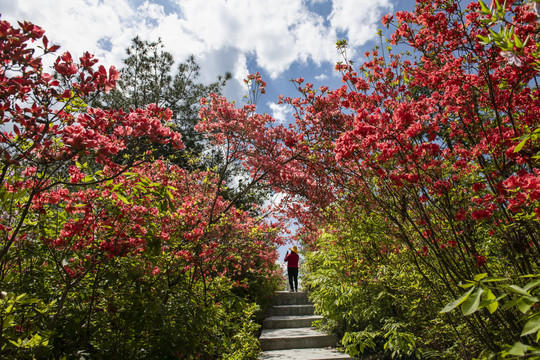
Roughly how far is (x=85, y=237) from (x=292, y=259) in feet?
25.7

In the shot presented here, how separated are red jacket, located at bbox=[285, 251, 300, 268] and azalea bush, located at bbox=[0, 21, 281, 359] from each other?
6.77 metres

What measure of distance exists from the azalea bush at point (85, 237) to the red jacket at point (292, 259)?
6.77 m

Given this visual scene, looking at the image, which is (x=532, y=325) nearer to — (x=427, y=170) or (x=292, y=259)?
(x=427, y=170)

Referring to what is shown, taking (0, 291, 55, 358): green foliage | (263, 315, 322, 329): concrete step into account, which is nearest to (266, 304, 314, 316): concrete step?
(263, 315, 322, 329): concrete step

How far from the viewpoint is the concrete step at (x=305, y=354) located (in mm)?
4587

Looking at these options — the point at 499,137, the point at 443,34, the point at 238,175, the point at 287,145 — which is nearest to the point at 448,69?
the point at 443,34

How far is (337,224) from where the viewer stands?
4.95 meters

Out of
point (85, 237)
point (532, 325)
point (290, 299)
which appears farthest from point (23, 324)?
point (290, 299)

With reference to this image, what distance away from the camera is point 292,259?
31.8ft

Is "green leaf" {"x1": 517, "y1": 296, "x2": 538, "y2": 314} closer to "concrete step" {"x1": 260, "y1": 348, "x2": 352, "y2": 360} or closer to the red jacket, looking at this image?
"concrete step" {"x1": 260, "y1": 348, "x2": 352, "y2": 360}

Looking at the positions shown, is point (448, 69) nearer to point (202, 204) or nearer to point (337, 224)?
point (337, 224)

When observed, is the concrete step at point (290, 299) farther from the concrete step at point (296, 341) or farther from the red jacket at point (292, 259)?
the concrete step at point (296, 341)

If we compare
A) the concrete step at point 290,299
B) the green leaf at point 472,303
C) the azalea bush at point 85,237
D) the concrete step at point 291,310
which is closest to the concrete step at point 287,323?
the concrete step at point 291,310

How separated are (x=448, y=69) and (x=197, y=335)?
3513 millimetres
